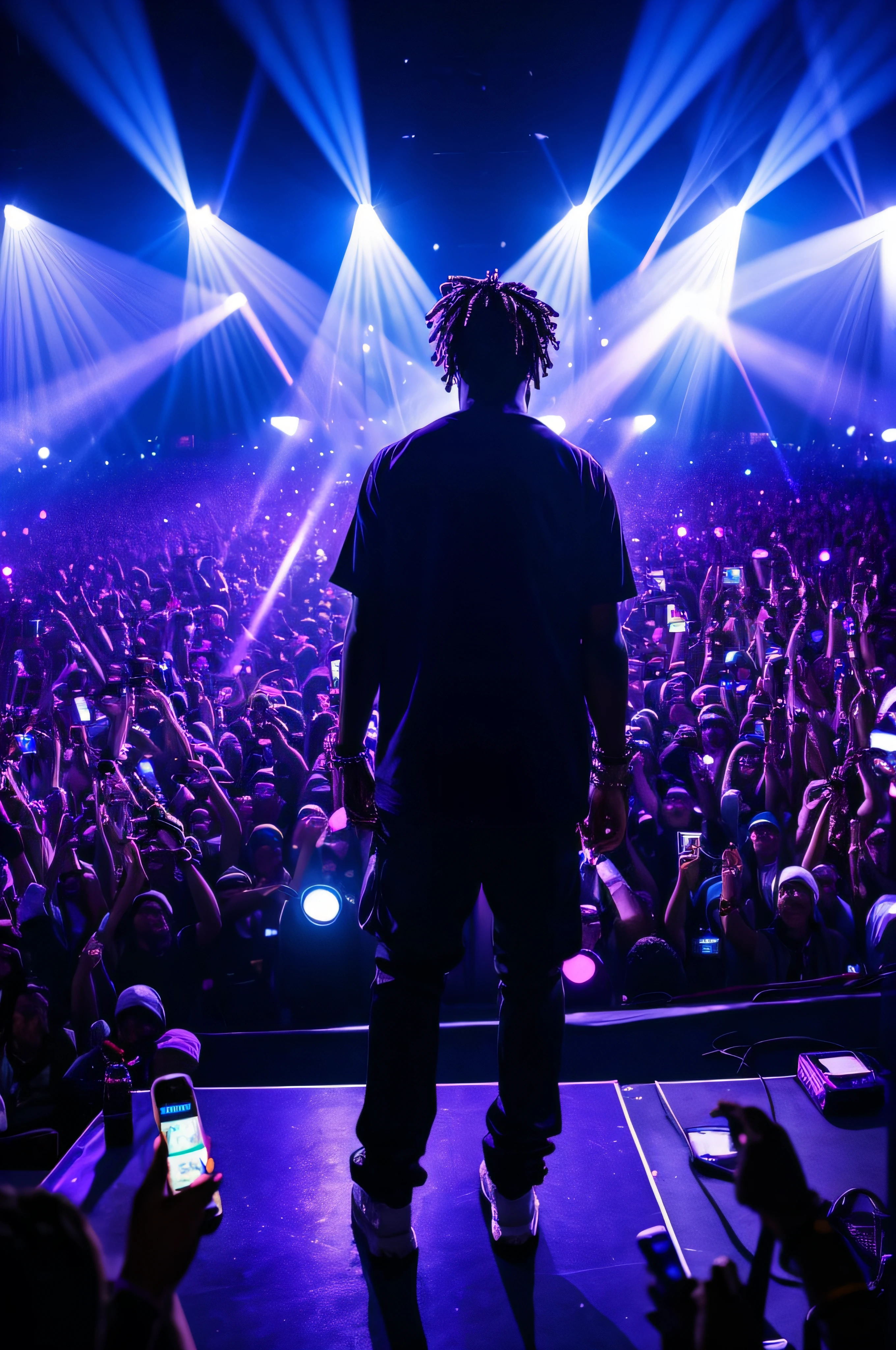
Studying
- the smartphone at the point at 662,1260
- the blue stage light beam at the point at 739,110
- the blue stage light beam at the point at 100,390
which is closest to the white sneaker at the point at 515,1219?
the smartphone at the point at 662,1260

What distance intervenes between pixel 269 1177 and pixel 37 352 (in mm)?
14755

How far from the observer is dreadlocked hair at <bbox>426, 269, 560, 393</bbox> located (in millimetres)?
1470

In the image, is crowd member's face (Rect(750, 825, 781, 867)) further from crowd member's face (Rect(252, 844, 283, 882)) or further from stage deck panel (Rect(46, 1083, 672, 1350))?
crowd member's face (Rect(252, 844, 283, 882))

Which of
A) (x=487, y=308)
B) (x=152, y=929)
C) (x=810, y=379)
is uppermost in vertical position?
(x=810, y=379)

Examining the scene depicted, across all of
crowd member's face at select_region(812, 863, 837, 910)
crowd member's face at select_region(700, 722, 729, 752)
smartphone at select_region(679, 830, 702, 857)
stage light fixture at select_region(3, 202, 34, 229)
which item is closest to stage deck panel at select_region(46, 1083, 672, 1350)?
smartphone at select_region(679, 830, 702, 857)

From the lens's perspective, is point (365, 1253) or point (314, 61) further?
point (314, 61)

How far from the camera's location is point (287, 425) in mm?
18328

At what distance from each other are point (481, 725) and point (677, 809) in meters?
Answer: 2.40

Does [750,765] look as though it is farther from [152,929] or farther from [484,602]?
[484,602]

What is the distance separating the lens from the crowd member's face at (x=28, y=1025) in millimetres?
2535

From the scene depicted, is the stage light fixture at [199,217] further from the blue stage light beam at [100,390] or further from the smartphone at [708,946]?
the smartphone at [708,946]

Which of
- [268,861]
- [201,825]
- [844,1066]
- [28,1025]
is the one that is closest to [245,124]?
[201,825]

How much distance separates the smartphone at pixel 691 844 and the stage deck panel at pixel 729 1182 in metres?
1.09

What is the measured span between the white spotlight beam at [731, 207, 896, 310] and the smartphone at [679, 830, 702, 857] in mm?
11184
